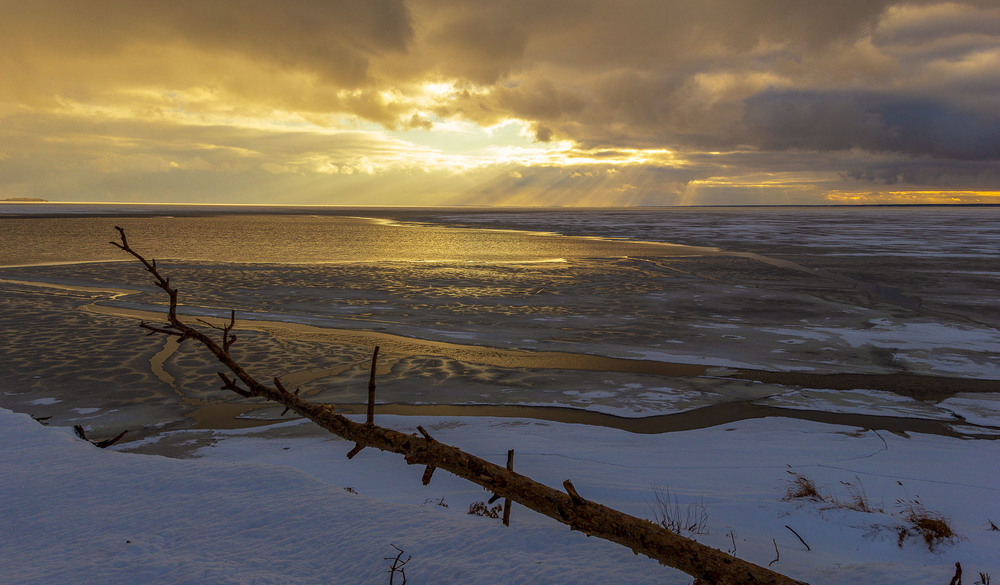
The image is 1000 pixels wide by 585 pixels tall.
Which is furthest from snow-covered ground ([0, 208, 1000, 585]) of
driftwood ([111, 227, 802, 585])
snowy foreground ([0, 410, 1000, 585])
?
driftwood ([111, 227, 802, 585])

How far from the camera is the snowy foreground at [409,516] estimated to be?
7.41 ft

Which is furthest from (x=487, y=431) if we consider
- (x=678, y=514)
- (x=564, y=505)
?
(x=564, y=505)

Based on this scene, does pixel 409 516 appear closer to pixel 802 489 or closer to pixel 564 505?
pixel 564 505

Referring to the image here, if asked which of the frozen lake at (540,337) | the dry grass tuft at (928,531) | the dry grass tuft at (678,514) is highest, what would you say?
the dry grass tuft at (928,531)

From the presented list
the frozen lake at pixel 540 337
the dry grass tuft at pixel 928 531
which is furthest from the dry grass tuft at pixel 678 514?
the frozen lake at pixel 540 337

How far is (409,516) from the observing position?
269 centimetres

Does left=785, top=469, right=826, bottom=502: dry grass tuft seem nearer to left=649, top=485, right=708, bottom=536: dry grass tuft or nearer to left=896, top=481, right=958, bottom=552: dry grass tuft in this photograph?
left=896, top=481, right=958, bottom=552: dry grass tuft

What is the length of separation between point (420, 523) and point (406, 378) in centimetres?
545

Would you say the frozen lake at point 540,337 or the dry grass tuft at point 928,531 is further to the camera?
the frozen lake at point 540,337

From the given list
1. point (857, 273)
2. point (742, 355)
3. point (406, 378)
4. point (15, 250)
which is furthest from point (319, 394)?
point (15, 250)

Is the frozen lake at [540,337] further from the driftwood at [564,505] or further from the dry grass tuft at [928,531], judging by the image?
the driftwood at [564,505]

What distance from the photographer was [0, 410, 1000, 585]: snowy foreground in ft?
7.41

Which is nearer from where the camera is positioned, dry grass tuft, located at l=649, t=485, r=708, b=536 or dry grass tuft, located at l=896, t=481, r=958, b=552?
dry grass tuft, located at l=896, t=481, r=958, b=552

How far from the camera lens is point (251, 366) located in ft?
27.3
